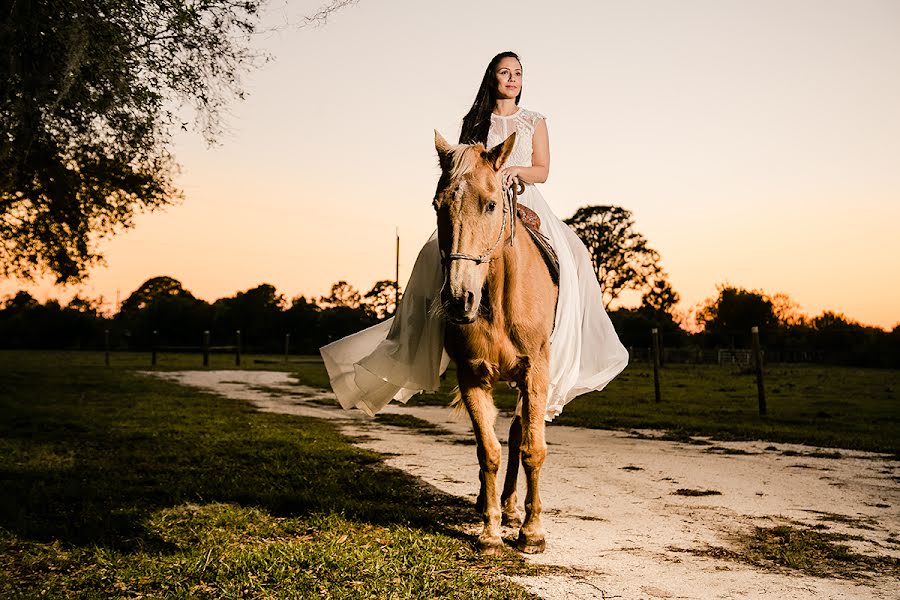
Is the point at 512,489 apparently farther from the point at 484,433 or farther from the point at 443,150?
the point at 443,150

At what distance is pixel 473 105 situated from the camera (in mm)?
5469

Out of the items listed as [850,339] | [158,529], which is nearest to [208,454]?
[158,529]

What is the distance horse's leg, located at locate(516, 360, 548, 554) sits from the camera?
459 cm

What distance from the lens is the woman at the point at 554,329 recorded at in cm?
522

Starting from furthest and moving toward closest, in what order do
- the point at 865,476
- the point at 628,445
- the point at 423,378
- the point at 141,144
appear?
the point at 141,144 → the point at 628,445 → the point at 865,476 → the point at 423,378

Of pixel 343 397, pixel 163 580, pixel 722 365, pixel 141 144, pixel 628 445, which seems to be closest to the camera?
pixel 163 580

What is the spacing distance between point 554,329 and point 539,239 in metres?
Result: 0.71

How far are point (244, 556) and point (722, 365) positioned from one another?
44.4m

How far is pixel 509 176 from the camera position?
14.9 feet

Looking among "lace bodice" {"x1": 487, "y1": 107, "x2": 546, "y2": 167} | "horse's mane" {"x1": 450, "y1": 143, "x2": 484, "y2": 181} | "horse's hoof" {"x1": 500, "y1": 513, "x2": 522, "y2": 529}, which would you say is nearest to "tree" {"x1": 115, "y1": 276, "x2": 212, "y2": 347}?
"horse's hoof" {"x1": 500, "y1": 513, "x2": 522, "y2": 529}

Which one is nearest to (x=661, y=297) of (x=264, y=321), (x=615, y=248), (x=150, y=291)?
(x=615, y=248)

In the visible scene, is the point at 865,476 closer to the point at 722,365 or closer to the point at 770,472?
the point at 770,472

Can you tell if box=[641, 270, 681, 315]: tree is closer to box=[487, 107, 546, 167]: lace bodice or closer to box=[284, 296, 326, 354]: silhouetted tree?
box=[284, 296, 326, 354]: silhouetted tree

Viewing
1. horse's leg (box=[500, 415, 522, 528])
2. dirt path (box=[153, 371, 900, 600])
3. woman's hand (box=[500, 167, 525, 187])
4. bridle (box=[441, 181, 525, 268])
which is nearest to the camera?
dirt path (box=[153, 371, 900, 600])
